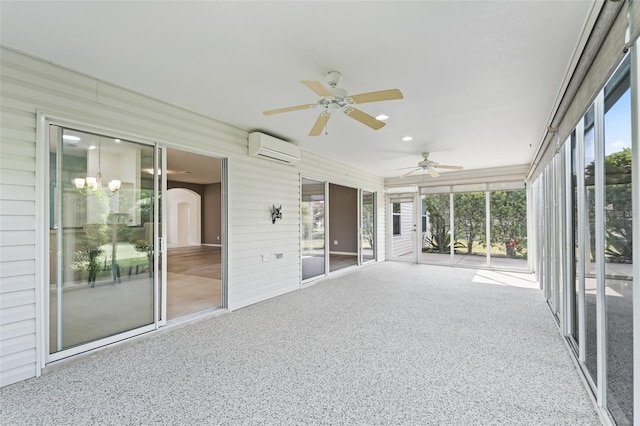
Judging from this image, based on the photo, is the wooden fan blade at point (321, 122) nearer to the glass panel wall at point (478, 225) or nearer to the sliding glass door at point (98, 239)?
the sliding glass door at point (98, 239)

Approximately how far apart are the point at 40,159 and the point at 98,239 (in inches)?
35.1

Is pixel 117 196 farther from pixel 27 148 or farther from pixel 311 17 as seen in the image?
pixel 311 17

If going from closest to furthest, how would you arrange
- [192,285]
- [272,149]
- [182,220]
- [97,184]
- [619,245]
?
[619,245] → [97,184] → [272,149] → [192,285] → [182,220]

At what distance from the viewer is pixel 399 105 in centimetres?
356

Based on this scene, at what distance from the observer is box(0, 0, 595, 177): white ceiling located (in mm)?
2002

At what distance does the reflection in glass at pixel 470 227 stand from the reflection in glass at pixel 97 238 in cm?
748

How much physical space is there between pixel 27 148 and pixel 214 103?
180 cm

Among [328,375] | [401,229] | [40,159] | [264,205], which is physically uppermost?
[40,159]

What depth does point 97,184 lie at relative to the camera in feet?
10.0

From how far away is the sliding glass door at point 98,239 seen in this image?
2.78 m

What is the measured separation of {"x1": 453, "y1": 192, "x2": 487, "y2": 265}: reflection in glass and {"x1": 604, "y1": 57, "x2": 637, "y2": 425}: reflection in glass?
6.28 meters

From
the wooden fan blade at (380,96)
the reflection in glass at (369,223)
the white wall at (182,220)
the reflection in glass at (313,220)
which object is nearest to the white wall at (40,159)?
the wooden fan blade at (380,96)

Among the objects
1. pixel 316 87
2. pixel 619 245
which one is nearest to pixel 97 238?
pixel 316 87

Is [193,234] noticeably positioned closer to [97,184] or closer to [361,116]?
[97,184]
